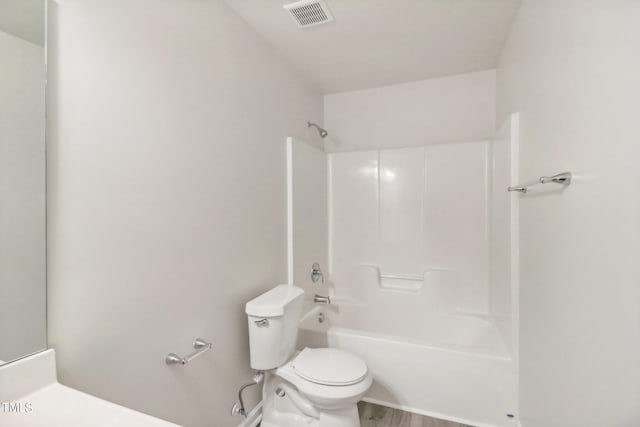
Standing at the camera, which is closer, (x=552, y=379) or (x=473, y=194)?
(x=552, y=379)

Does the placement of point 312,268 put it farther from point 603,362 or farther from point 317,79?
point 603,362

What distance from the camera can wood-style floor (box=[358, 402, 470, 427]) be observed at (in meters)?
1.78

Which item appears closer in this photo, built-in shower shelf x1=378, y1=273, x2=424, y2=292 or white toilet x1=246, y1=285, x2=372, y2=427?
white toilet x1=246, y1=285, x2=372, y2=427

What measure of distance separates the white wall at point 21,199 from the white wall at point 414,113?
2.37 m

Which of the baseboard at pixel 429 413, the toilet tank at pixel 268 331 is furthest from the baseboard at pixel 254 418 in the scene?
the baseboard at pixel 429 413

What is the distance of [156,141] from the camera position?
1170 mm

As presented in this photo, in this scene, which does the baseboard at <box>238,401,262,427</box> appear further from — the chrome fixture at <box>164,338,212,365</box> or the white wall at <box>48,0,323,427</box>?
the chrome fixture at <box>164,338,212,365</box>

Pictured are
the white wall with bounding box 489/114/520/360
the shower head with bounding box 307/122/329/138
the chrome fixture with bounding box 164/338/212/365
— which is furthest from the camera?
the shower head with bounding box 307/122/329/138

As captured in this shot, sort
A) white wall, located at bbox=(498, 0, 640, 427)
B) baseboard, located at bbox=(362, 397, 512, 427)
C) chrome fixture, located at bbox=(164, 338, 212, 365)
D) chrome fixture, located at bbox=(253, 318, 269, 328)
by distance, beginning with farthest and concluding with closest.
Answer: baseboard, located at bbox=(362, 397, 512, 427)
chrome fixture, located at bbox=(253, 318, 269, 328)
chrome fixture, located at bbox=(164, 338, 212, 365)
white wall, located at bbox=(498, 0, 640, 427)

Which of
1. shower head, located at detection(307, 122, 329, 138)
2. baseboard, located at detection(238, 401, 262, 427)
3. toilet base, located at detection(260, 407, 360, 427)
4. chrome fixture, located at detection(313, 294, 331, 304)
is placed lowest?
baseboard, located at detection(238, 401, 262, 427)

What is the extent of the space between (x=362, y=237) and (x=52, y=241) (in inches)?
89.4

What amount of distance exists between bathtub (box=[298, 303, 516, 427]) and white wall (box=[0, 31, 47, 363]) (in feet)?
5.19

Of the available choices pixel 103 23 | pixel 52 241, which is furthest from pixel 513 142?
pixel 52 241

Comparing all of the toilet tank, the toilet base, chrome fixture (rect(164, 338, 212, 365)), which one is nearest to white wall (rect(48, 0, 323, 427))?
chrome fixture (rect(164, 338, 212, 365))
